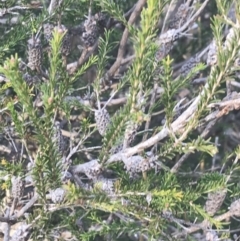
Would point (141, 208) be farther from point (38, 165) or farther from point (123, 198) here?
point (38, 165)

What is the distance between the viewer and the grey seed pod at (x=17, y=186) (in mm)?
1009

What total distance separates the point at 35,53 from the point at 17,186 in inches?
12.2

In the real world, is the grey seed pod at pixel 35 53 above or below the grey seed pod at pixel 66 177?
above

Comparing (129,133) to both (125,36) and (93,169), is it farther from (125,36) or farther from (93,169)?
(125,36)

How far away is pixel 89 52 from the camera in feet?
4.37

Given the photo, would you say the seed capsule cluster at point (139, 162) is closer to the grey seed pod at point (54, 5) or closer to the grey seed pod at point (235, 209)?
the grey seed pod at point (235, 209)

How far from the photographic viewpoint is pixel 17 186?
1021mm

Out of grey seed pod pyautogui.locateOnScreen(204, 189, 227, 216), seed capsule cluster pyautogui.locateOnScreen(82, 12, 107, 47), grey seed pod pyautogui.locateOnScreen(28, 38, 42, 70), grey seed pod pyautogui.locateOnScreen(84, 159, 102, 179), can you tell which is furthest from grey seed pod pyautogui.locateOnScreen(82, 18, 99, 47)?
grey seed pod pyautogui.locateOnScreen(204, 189, 227, 216)

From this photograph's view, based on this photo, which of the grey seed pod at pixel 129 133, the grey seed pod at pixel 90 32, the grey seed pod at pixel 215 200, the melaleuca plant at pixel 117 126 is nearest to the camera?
the melaleuca plant at pixel 117 126

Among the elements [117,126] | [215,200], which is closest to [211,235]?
[215,200]

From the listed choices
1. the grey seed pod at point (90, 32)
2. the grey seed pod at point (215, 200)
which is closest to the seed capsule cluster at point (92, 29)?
the grey seed pod at point (90, 32)

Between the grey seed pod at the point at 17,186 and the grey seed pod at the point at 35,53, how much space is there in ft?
0.91

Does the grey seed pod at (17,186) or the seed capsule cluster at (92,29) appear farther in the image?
the seed capsule cluster at (92,29)

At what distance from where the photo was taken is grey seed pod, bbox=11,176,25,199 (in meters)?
1.01
